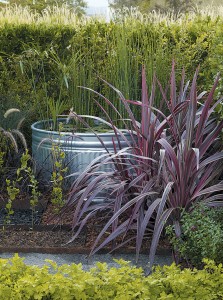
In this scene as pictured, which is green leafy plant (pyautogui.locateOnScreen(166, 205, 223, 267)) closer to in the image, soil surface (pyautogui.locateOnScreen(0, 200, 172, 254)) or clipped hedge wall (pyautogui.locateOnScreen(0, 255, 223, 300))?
soil surface (pyautogui.locateOnScreen(0, 200, 172, 254))

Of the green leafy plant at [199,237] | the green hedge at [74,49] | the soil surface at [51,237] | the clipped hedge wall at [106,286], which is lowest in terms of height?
the soil surface at [51,237]

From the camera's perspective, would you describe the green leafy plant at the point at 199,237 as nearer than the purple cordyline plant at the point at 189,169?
Yes

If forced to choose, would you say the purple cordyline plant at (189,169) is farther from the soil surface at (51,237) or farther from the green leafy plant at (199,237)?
the soil surface at (51,237)

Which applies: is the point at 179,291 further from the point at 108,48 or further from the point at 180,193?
the point at 108,48

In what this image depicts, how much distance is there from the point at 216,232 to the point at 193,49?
3.03 meters

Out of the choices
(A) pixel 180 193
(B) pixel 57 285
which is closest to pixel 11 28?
(A) pixel 180 193

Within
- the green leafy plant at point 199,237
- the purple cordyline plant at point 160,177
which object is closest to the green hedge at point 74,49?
the purple cordyline plant at point 160,177

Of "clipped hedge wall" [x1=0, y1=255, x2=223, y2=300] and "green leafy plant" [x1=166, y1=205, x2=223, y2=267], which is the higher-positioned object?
"clipped hedge wall" [x1=0, y1=255, x2=223, y2=300]

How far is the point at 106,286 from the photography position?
107 inches

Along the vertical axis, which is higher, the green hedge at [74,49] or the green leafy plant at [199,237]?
the green hedge at [74,49]

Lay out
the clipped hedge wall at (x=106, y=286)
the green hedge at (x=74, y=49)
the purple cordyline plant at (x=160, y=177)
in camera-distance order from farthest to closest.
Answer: the green hedge at (x=74, y=49), the purple cordyline plant at (x=160, y=177), the clipped hedge wall at (x=106, y=286)

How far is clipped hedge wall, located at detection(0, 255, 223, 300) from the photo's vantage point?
268 centimetres

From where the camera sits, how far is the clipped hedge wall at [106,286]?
2678 millimetres

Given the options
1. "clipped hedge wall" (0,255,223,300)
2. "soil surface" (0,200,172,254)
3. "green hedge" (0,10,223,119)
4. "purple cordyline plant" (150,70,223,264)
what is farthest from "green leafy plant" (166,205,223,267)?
"green hedge" (0,10,223,119)
